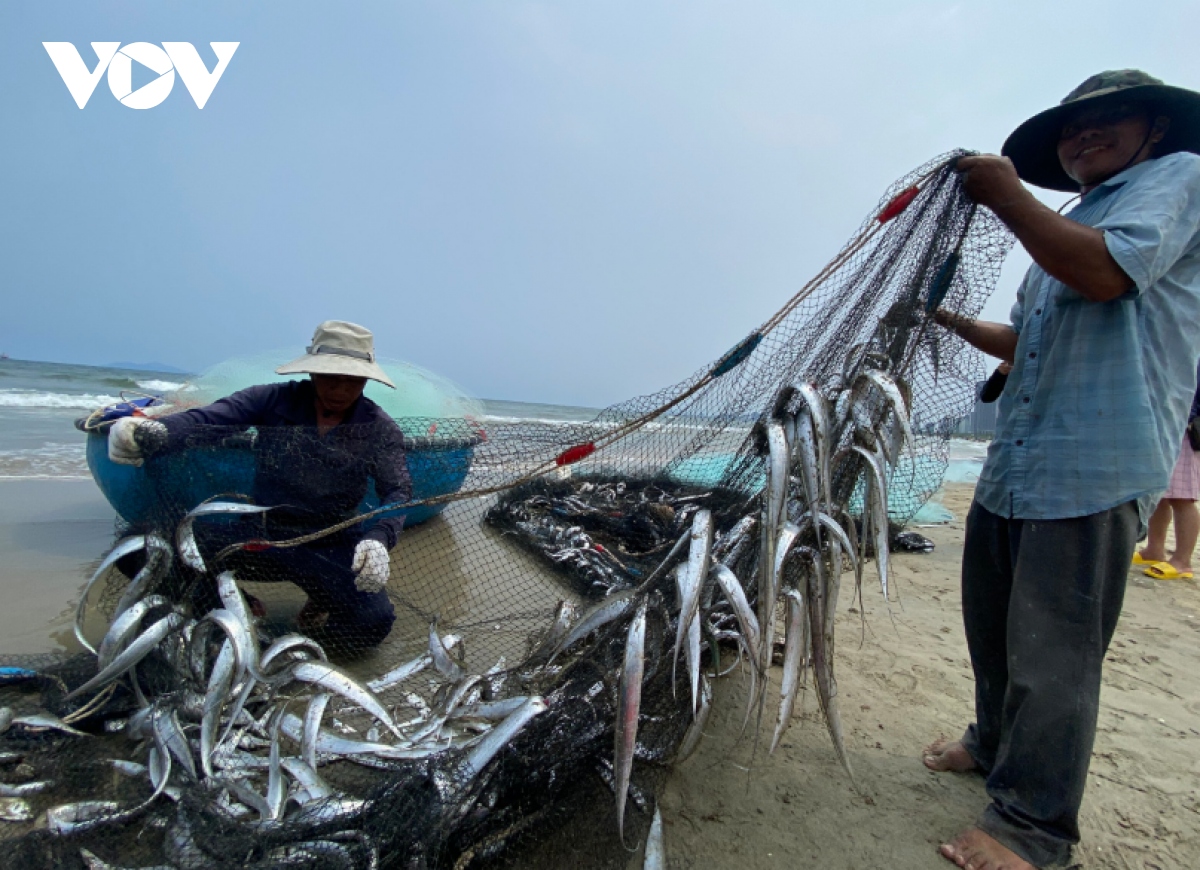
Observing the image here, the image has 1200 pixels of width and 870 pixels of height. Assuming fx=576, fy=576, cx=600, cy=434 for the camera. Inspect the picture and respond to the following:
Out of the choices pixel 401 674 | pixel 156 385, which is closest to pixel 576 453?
pixel 401 674

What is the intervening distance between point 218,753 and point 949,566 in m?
6.13

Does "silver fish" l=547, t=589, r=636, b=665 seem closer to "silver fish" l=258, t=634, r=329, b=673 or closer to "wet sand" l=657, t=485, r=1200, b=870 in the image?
"wet sand" l=657, t=485, r=1200, b=870

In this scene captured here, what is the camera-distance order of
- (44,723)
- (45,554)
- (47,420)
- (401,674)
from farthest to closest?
(47,420)
(45,554)
(401,674)
(44,723)

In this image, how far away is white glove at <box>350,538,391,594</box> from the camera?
271 cm

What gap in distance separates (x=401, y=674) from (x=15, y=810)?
1284 mm

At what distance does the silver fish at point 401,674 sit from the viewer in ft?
8.66

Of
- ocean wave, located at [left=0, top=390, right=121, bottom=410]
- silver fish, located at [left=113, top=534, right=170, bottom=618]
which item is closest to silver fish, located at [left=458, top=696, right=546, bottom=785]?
silver fish, located at [left=113, top=534, right=170, bottom=618]

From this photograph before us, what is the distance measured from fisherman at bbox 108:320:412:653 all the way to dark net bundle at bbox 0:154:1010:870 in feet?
0.07

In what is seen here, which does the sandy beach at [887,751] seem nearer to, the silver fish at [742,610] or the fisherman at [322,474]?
the fisherman at [322,474]

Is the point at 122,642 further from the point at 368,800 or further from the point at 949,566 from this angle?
the point at 949,566

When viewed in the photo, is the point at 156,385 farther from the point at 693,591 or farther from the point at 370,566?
the point at 693,591

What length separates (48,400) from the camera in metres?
16.2

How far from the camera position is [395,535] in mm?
3166

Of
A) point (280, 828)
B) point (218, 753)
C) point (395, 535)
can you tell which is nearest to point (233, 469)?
point (395, 535)
